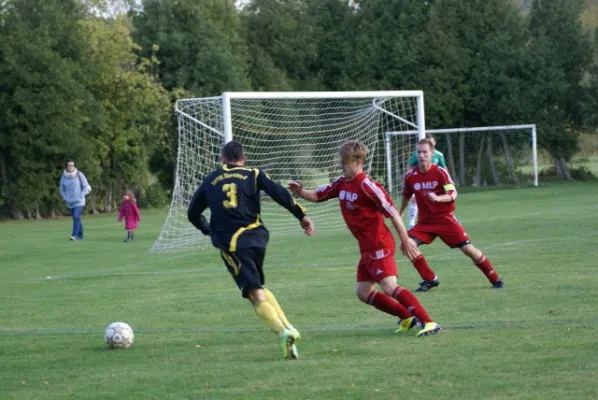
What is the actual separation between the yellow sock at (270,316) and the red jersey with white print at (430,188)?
4.27m

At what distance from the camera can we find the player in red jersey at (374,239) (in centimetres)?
883

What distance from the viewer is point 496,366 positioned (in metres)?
7.25

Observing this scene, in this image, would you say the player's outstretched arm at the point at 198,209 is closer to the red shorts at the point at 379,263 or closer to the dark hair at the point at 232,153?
the dark hair at the point at 232,153

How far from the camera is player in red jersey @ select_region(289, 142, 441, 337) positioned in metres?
8.83

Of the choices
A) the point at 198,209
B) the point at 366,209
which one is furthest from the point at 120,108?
the point at 366,209

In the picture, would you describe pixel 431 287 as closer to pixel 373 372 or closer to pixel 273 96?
pixel 373 372

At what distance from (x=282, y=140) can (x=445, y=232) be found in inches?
690

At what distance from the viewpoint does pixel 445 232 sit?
40.4ft

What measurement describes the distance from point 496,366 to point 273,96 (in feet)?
48.2

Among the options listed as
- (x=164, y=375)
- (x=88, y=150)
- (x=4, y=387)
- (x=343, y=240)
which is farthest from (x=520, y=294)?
(x=88, y=150)

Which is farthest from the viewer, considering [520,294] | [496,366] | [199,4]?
[199,4]

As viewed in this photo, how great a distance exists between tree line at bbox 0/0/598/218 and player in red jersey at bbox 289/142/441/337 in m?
30.1

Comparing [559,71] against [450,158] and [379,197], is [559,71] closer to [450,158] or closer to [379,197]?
[450,158]

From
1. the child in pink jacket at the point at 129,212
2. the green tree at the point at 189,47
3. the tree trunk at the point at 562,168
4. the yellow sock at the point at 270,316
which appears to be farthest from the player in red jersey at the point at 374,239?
the tree trunk at the point at 562,168
